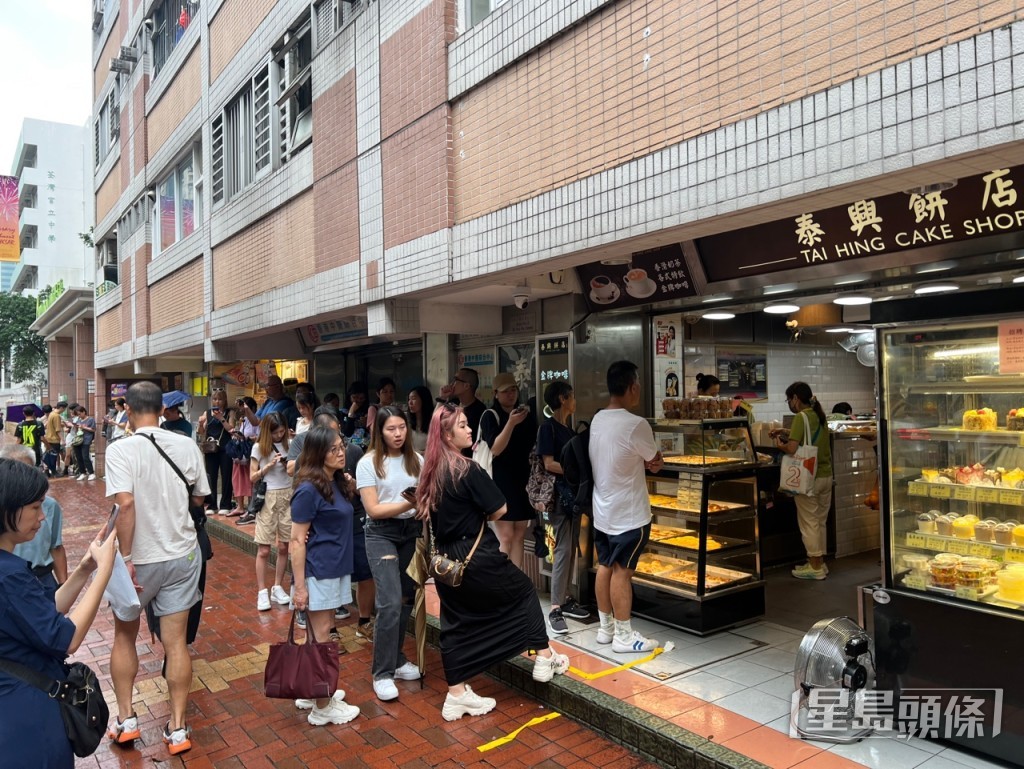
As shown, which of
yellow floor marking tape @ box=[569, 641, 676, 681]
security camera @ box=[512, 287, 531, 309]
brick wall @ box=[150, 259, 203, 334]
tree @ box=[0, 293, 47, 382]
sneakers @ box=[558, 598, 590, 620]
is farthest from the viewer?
tree @ box=[0, 293, 47, 382]

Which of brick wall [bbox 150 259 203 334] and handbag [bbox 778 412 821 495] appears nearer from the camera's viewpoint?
handbag [bbox 778 412 821 495]

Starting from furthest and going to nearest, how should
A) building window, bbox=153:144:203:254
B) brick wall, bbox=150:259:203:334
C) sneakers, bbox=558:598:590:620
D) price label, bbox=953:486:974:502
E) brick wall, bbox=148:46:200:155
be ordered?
building window, bbox=153:144:203:254, brick wall, bbox=148:46:200:155, brick wall, bbox=150:259:203:334, sneakers, bbox=558:598:590:620, price label, bbox=953:486:974:502

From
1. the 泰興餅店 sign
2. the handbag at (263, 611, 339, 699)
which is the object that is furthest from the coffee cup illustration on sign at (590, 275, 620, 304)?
the handbag at (263, 611, 339, 699)

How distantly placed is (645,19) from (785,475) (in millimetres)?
4727

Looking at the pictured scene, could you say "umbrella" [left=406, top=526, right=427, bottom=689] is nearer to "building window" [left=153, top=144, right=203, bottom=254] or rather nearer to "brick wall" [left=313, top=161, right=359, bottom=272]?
"brick wall" [left=313, top=161, right=359, bottom=272]

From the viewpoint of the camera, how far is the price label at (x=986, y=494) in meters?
3.83

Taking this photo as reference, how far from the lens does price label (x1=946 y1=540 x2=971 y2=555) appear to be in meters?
3.93

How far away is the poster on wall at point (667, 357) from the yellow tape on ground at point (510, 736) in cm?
325

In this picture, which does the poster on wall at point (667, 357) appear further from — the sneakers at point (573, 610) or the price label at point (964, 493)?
the price label at point (964, 493)

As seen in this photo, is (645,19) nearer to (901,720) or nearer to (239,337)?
(901,720)

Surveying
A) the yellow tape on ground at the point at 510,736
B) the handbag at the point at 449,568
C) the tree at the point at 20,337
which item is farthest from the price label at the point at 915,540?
the tree at the point at 20,337

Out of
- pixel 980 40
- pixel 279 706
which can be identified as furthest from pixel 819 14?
pixel 279 706

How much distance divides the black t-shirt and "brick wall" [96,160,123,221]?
19813mm

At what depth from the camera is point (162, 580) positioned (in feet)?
14.1
